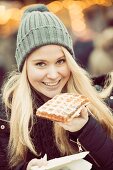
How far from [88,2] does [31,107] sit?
80.7 inches

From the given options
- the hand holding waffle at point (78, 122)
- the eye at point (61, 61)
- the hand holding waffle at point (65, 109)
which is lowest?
the hand holding waffle at point (78, 122)

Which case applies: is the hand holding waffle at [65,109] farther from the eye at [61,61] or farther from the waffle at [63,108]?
the eye at [61,61]

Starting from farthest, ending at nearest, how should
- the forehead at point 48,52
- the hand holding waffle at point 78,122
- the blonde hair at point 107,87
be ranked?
the blonde hair at point 107,87
the forehead at point 48,52
the hand holding waffle at point 78,122

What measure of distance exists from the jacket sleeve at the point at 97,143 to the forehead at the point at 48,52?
0.39 meters

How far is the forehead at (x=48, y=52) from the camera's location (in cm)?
242

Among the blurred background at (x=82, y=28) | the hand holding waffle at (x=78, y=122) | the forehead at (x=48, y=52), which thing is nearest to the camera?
the hand holding waffle at (x=78, y=122)

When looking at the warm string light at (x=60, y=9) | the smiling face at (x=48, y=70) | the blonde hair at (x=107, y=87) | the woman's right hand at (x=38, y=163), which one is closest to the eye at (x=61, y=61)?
the smiling face at (x=48, y=70)

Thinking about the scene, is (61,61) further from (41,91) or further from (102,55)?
(102,55)

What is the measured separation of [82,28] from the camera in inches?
172

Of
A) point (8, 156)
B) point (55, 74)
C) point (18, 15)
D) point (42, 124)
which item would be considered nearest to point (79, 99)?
point (55, 74)

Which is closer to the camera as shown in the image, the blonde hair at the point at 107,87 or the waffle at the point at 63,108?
the waffle at the point at 63,108

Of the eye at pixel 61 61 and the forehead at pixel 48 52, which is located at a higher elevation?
the forehead at pixel 48 52

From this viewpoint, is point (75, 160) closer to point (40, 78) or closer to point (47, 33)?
point (40, 78)

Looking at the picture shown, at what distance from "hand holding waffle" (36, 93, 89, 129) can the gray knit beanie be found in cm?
33
